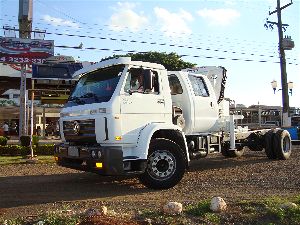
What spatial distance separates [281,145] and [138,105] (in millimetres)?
6890

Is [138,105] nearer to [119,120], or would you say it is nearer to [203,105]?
[119,120]

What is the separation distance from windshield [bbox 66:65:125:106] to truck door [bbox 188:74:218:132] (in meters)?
2.45

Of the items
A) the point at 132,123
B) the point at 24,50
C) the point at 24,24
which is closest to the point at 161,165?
the point at 132,123

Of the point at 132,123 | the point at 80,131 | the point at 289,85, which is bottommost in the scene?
the point at 80,131

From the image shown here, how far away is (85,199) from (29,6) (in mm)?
18511

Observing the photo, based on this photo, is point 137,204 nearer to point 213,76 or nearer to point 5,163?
point 213,76

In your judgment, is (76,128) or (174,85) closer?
(76,128)

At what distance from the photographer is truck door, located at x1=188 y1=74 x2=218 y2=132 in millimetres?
9570

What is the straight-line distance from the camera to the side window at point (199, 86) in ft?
32.0

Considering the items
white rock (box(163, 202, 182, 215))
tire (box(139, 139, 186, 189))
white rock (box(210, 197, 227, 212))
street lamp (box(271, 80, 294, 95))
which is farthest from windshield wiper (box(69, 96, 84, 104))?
street lamp (box(271, 80, 294, 95))

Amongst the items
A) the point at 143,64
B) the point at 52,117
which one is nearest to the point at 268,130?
the point at 143,64

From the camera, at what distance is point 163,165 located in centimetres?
813

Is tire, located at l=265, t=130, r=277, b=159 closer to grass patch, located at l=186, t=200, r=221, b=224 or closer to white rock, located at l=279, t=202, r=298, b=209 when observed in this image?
white rock, located at l=279, t=202, r=298, b=209

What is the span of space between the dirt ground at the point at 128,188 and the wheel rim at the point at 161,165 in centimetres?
35
